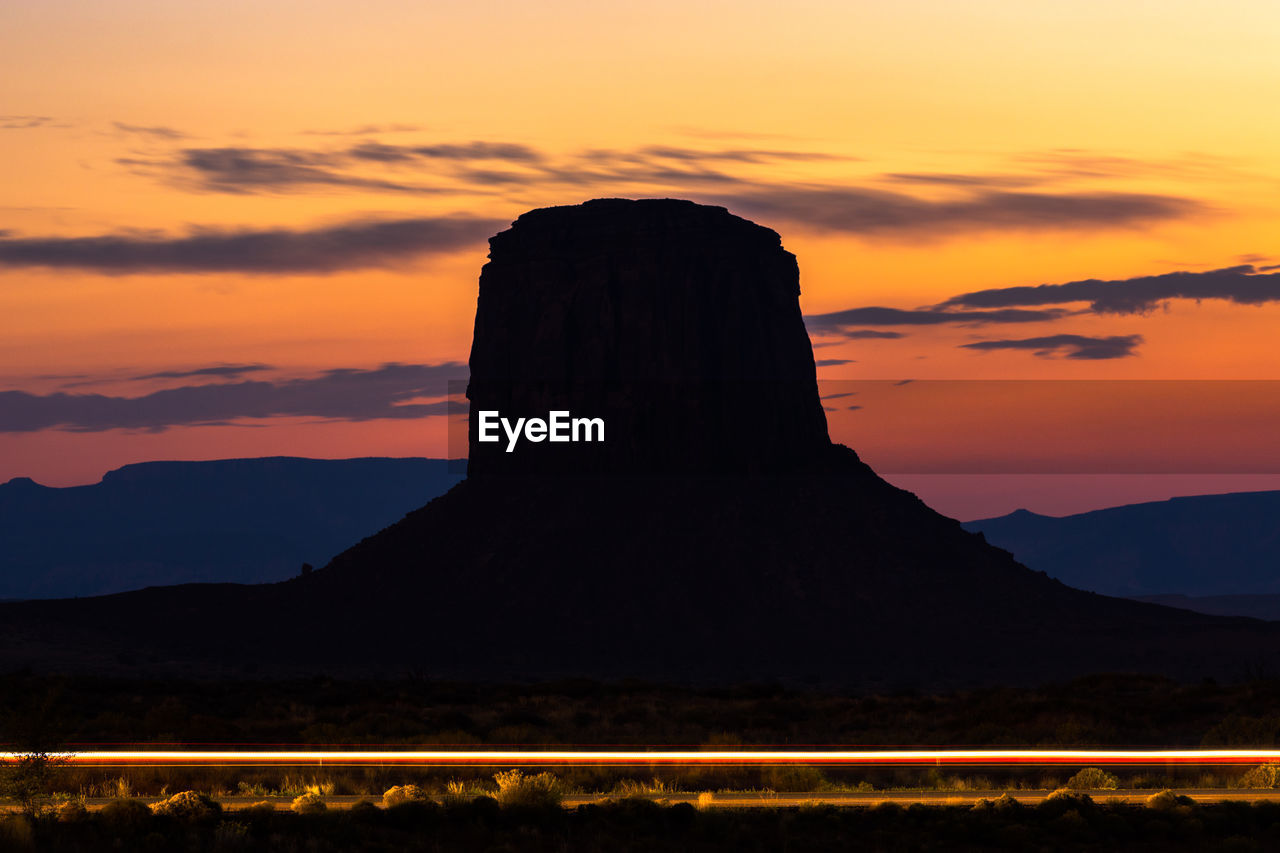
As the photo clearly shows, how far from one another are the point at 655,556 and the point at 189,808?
271ft

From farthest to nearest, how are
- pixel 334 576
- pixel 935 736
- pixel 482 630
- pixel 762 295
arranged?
pixel 762 295 < pixel 334 576 < pixel 482 630 < pixel 935 736

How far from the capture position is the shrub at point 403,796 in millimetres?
24141

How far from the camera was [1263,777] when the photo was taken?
2850cm

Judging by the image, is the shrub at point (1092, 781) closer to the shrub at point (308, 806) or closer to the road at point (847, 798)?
the road at point (847, 798)

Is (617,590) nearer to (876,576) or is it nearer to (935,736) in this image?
(876,576)

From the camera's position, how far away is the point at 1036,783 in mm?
30688

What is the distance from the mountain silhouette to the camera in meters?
97.4

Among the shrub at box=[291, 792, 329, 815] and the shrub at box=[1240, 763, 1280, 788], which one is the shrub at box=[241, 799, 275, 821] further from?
the shrub at box=[1240, 763, 1280, 788]

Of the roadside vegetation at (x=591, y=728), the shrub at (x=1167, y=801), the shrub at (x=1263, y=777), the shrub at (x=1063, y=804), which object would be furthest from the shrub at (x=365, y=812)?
the shrub at (x=1263, y=777)

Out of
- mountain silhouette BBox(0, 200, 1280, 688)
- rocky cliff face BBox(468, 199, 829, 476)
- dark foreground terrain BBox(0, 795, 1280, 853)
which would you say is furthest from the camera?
rocky cliff face BBox(468, 199, 829, 476)

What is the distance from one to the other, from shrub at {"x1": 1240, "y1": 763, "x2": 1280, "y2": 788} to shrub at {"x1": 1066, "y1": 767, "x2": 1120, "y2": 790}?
80.9 inches

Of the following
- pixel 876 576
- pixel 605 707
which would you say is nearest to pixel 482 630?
pixel 876 576

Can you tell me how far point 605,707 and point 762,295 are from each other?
66.7 metres

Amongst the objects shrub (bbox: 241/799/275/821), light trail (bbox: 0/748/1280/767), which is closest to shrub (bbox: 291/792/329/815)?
shrub (bbox: 241/799/275/821)
